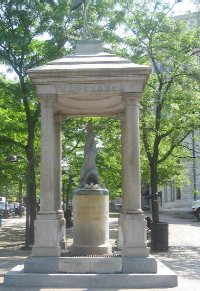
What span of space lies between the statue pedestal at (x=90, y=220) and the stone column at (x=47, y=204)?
4.95 ft

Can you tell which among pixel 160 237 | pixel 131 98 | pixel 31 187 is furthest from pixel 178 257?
pixel 31 187

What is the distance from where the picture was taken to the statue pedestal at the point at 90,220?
13500 millimetres

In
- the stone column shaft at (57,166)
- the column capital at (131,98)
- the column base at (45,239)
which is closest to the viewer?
the column base at (45,239)

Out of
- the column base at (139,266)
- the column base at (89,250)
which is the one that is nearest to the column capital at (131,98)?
the column base at (139,266)

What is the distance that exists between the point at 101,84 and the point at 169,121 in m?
8.03

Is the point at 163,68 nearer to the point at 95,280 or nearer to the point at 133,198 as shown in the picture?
the point at 133,198

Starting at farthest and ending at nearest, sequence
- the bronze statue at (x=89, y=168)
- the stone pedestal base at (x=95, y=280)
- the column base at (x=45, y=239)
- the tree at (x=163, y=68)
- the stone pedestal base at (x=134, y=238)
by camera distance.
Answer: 1. the tree at (x=163, y=68)
2. the bronze statue at (x=89, y=168)
3. the column base at (x=45, y=239)
4. the stone pedestal base at (x=134, y=238)
5. the stone pedestal base at (x=95, y=280)

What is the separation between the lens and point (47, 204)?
1204cm

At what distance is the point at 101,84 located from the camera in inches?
490

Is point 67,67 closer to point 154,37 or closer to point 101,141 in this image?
point 154,37

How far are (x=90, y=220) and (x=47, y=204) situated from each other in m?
1.94

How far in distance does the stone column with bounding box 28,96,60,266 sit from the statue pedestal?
59.4 inches

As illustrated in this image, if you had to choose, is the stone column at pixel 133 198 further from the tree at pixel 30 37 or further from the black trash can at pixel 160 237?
the tree at pixel 30 37

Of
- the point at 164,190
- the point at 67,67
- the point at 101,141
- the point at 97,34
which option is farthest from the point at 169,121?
the point at 164,190
